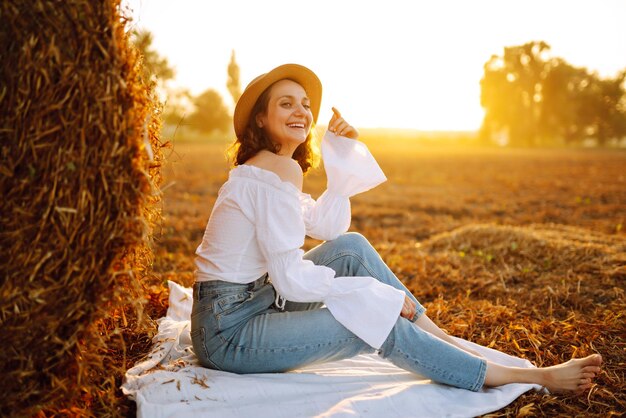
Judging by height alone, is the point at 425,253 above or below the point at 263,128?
below

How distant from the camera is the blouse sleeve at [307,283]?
2494 millimetres

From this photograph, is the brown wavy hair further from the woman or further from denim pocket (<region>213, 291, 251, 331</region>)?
denim pocket (<region>213, 291, 251, 331</region>)

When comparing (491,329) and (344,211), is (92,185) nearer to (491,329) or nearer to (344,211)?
(344,211)

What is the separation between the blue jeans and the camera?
8.39ft

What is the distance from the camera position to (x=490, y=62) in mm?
59406

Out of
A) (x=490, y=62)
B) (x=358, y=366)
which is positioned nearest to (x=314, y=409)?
(x=358, y=366)

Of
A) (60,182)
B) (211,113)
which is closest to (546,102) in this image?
(211,113)

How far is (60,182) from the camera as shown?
1.91 metres

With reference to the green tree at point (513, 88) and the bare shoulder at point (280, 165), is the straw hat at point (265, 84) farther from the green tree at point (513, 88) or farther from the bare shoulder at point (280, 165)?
the green tree at point (513, 88)

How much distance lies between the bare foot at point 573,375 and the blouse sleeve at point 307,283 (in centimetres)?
93

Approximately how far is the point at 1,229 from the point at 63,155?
0.35 m

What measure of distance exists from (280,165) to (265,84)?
568mm

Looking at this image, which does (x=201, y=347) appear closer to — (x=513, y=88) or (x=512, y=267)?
(x=512, y=267)

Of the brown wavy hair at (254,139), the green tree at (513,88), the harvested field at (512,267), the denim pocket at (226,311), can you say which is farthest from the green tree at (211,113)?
the denim pocket at (226,311)
